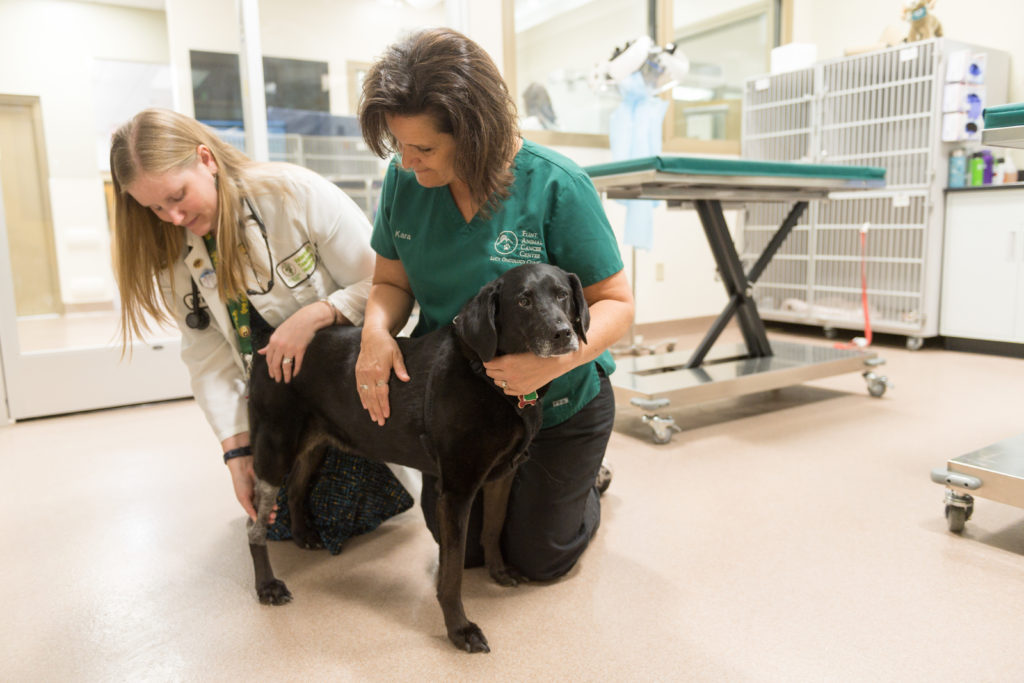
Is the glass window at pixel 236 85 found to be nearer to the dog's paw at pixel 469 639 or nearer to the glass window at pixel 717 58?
the glass window at pixel 717 58

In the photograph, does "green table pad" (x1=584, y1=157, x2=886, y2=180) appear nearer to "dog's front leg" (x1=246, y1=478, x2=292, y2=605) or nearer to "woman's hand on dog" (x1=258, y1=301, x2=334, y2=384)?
"woman's hand on dog" (x1=258, y1=301, x2=334, y2=384)

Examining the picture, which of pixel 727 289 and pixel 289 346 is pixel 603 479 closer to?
pixel 289 346

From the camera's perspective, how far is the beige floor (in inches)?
48.7

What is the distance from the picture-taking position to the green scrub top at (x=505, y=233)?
4.30 feet

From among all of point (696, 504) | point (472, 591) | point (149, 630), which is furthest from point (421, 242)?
point (696, 504)

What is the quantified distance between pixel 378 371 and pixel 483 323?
10.5 inches

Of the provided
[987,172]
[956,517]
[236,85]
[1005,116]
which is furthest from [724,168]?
[236,85]

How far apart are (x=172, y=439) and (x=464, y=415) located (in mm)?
2010

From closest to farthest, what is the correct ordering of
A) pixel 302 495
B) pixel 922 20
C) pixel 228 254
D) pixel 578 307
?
pixel 578 307 → pixel 228 254 → pixel 302 495 → pixel 922 20

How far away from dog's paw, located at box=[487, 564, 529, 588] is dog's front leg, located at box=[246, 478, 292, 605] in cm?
46

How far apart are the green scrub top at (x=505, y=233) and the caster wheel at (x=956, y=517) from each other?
109cm

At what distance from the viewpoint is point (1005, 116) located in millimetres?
1532

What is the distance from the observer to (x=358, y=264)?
1.61 meters

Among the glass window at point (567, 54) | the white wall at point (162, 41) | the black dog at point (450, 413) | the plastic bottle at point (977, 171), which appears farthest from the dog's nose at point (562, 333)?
the plastic bottle at point (977, 171)
